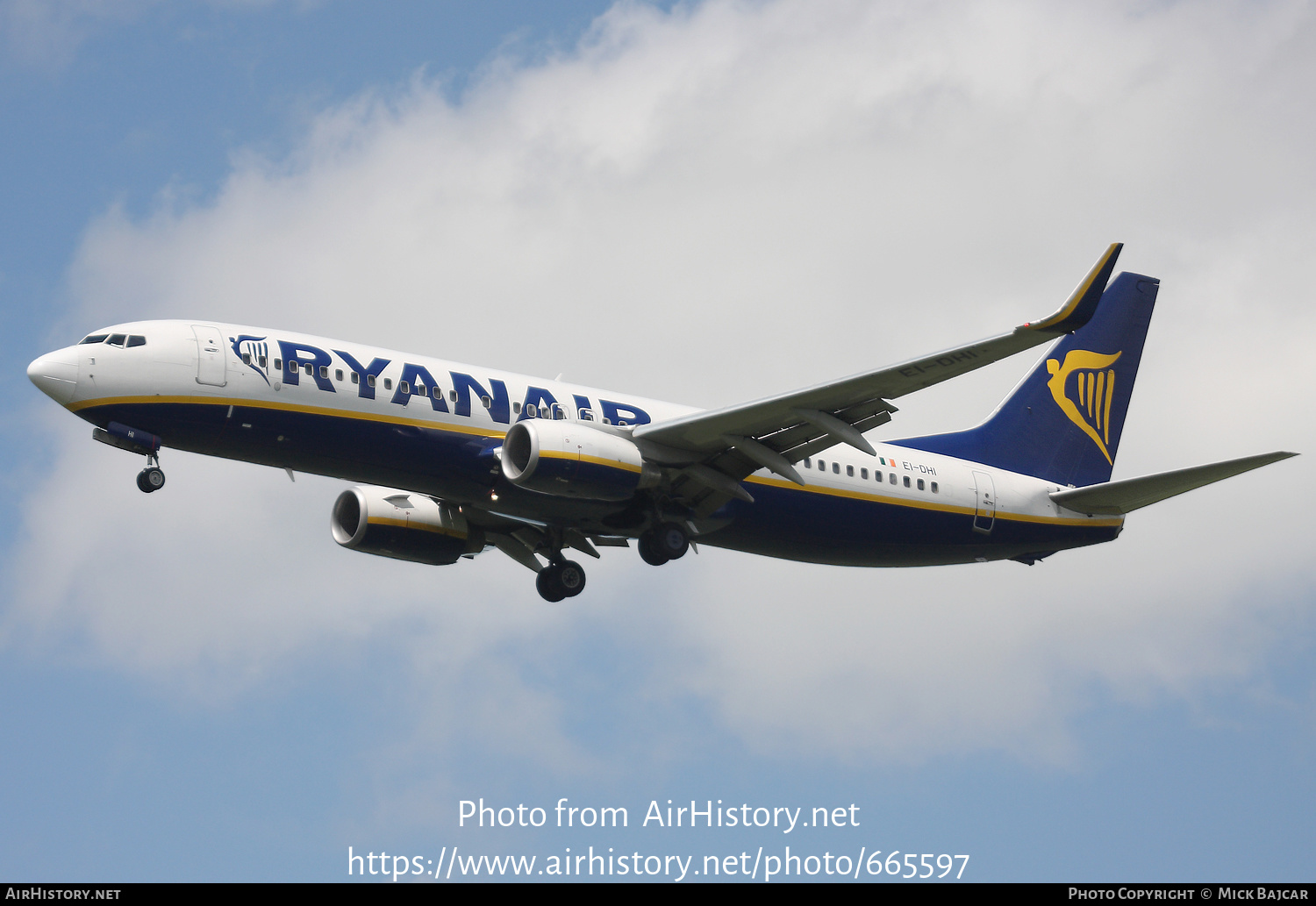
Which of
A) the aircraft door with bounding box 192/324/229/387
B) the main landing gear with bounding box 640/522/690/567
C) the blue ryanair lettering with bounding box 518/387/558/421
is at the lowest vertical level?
the main landing gear with bounding box 640/522/690/567

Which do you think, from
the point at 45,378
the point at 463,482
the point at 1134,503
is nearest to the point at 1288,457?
the point at 1134,503

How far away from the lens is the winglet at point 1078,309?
26.0 m

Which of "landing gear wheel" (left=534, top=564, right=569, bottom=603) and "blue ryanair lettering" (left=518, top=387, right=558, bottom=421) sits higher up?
"blue ryanair lettering" (left=518, top=387, right=558, bottom=421)

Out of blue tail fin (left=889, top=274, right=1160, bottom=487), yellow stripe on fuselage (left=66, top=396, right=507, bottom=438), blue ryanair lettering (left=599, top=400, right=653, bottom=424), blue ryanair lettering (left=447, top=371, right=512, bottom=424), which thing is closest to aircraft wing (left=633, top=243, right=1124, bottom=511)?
blue ryanair lettering (left=599, top=400, right=653, bottom=424)

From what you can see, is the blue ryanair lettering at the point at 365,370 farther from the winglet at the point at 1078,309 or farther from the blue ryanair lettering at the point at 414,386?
Result: the winglet at the point at 1078,309

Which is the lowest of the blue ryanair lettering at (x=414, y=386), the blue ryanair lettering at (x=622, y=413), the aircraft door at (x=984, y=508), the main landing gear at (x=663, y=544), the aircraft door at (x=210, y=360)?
the main landing gear at (x=663, y=544)

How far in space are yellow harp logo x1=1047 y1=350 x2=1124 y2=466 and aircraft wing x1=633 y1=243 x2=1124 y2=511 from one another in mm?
12041

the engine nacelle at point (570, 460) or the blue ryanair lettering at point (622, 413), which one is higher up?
the blue ryanair lettering at point (622, 413)

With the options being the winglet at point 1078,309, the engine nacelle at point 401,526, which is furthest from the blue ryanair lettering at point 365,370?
the winglet at point 1078,309

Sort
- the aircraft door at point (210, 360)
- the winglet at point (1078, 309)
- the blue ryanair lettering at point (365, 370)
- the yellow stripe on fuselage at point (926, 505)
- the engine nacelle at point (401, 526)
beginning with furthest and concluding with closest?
the engine nacelle at point (401, 526) < the yellow stripe on fuselage at point (926, 505) < the blue ryanair lettering at point (365, 370) < the aircraft door at point (210, 360) < the winglet at point (1078, 309)

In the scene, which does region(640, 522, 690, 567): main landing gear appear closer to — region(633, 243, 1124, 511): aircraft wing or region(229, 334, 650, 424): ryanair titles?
region(633, 243, 1124, 511): aircraft wing

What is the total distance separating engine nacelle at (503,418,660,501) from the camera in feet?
100

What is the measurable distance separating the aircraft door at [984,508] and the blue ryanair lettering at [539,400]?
38.4ft

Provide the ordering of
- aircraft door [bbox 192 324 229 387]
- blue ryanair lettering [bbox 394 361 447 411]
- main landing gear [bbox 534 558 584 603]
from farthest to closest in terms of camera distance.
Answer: main landing gear [bbox 534 558 584 603] → blue ryanair lettering [bbox 394 361 447 411] → aircraft door [bbox 192 324 229 387]
